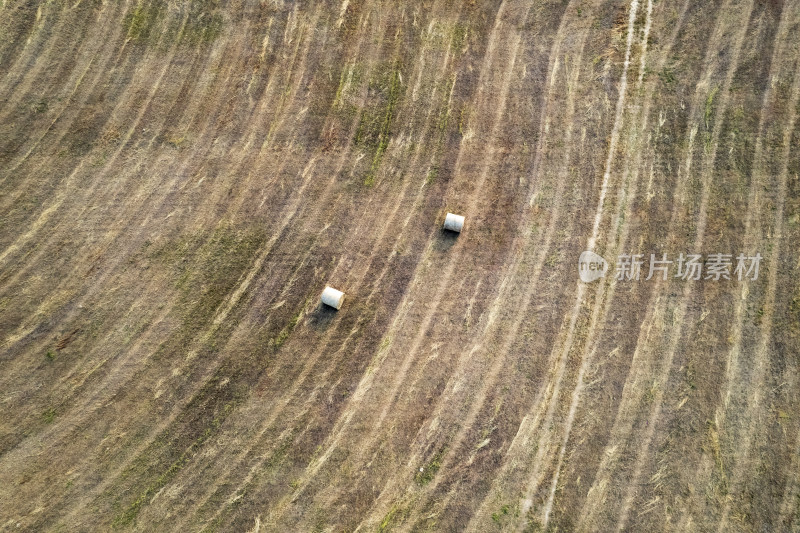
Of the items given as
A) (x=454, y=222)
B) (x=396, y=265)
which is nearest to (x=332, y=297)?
(x=396, y=265)

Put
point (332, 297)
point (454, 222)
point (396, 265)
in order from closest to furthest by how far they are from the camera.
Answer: point (332, 297) → point (454, 222) → point (396, 265)

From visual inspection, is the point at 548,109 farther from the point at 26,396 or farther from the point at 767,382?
the point at 26,396

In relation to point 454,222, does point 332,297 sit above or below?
below

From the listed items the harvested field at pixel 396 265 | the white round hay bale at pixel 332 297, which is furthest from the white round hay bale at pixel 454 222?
the white round hay bale at pixel 332 297

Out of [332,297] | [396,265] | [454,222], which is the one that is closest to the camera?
[332,297]

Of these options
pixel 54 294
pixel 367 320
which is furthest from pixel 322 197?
pixel 54 294

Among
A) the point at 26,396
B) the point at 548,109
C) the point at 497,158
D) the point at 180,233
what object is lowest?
the point at 26,396

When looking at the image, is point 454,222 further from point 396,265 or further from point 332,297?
point 332,297
